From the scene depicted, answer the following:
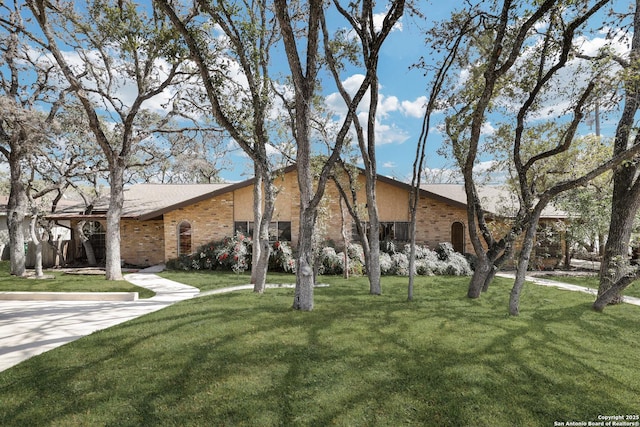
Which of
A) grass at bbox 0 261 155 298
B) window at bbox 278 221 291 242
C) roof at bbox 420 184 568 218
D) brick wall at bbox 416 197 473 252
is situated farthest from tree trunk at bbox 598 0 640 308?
grass at bbox 0 261 155 298

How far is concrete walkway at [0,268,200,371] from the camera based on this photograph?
5.08m

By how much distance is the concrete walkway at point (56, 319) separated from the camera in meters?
5.08

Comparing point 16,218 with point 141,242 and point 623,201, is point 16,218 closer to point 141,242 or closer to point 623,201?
point 141,242

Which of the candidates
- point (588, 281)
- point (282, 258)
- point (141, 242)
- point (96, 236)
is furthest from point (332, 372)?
point (96, 236)

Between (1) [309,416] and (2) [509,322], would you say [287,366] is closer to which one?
(1) [309,416]

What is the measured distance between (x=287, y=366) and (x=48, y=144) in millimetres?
14180

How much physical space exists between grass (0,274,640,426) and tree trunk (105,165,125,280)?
19.0 ft

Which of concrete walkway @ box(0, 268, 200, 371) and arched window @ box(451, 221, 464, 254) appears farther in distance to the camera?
arched window @ box(451, 221, 464, 254)

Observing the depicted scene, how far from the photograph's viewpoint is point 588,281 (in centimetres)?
1157

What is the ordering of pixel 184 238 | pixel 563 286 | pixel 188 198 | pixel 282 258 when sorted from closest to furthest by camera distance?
pixel 563 286
pixel 282 258
pixel 188 198
pixel 184 238

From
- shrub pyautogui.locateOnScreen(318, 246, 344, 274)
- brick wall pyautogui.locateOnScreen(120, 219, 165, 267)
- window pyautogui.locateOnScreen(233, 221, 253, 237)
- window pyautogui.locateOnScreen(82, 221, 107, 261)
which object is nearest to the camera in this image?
shrub pyautogui.locateOnScreen(318, 246, 344, 274)

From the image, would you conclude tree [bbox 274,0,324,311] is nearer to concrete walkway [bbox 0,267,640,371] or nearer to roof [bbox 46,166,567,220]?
concrete walkway [bbox 0,267,640,371]

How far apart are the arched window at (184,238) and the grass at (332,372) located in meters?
9.35

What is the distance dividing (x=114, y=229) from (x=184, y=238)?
191 inches
